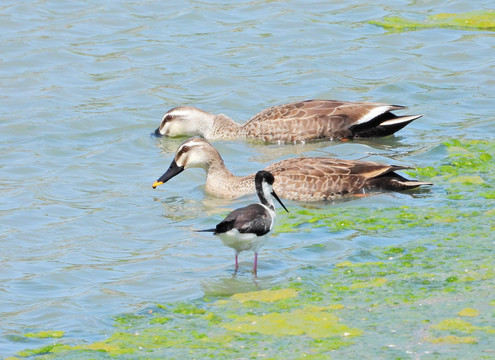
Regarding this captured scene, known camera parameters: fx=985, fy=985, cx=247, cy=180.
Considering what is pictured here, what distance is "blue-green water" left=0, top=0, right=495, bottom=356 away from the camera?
938 cm

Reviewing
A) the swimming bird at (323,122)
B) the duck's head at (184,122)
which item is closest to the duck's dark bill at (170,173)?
the swimming bird at (323,122)

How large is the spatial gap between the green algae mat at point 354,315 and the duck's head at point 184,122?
5954 millimetres

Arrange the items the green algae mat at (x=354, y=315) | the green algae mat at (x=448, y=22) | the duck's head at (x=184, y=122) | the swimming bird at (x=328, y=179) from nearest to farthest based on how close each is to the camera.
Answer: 1. the green algae mat at (x=354, y=315)
2. the swimming bird at (x=328, y=179)
3. the duck's head at (x=184, y=122)
4. the green algae mat at (x=448, y=22)

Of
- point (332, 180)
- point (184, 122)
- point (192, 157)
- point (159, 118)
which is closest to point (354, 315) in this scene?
point (332, 180)

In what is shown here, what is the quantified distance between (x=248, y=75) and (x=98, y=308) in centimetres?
933

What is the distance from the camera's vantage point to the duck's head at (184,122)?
15445 millimetres

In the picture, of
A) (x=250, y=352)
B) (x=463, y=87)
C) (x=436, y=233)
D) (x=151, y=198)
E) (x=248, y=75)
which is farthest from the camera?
(x=248, y=75)

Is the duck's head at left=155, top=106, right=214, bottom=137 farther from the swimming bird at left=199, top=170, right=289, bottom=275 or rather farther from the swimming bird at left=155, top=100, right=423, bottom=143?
the swimming bird at left=199, top=170, right=289, bottom=275

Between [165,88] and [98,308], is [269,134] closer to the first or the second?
[165,88]

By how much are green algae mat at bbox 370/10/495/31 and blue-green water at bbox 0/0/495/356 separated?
1.09 feet

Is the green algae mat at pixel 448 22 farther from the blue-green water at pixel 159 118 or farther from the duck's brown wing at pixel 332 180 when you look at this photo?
the duck's brown wing at pixel 332 180


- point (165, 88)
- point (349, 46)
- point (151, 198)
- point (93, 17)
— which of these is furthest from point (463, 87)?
point (93, 17)

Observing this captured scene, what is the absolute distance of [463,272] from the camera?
27.9 ft

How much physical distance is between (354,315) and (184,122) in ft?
27.0
